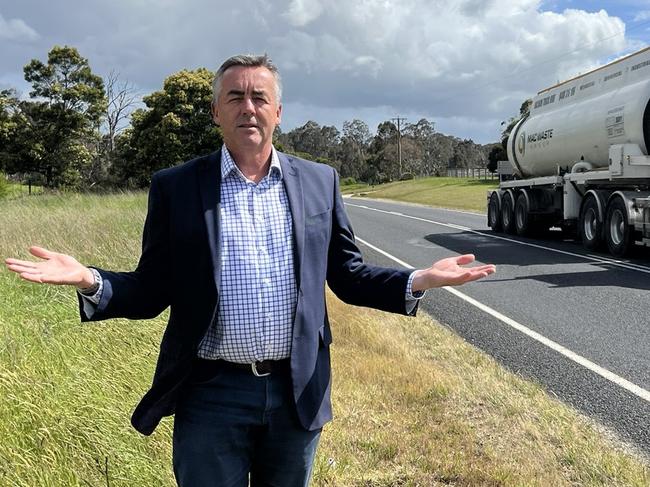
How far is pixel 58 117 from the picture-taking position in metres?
31.3

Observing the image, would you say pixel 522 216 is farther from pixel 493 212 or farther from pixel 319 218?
pixel 319 218

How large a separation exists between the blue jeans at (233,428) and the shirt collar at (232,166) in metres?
0.63

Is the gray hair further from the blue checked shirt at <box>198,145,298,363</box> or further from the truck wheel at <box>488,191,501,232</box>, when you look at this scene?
the truck wheel at <box>488,191,501,232</box>

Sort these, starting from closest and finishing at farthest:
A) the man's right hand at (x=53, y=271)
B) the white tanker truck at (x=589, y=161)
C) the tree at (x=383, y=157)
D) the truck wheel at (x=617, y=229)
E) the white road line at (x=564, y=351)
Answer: the man's right hand at (x=53, y=271), the white road line at (x=564, y=351), the truck wheel at (x=617, y=229), the white tanker truck at (x=589, y=161), the tree at (x=383, y=157)

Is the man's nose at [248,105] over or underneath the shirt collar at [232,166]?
over

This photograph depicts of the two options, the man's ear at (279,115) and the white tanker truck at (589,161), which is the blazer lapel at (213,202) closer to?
the man's ear at (279,115)

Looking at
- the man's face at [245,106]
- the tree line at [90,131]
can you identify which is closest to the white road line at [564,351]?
the man's face at [245,106]

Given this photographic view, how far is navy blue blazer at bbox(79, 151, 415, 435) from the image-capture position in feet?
6.93

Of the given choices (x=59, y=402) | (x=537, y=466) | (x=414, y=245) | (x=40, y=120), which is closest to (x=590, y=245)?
(x=414, y=245)

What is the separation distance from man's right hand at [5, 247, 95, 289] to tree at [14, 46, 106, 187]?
101 feet

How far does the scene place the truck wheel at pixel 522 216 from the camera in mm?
18203

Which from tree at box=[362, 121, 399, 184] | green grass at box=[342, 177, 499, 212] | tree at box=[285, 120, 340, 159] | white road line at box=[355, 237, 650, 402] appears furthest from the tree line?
tree at box=[285, 120, 340, 159]

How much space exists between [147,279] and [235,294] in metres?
0.34

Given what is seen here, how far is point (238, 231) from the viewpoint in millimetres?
2146
